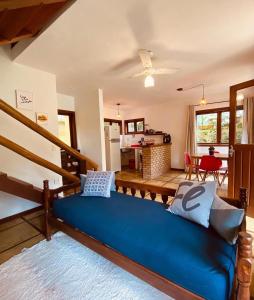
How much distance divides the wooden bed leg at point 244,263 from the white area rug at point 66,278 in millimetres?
744

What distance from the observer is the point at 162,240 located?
4.28ft

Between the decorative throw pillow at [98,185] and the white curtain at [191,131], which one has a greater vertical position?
the white curtain at [191,131]

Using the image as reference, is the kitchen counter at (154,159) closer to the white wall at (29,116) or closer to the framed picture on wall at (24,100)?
the white wall at (29,116)

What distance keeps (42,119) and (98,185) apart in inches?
67.5

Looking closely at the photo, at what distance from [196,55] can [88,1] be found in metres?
1.76

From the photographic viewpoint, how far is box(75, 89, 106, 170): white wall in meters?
4.23

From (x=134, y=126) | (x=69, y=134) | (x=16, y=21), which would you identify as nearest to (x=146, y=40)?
(x=16, y=21)

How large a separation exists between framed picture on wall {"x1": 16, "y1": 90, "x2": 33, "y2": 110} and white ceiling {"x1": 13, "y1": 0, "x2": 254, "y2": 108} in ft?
1.52

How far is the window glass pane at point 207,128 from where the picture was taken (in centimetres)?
552

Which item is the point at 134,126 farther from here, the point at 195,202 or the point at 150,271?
the point at 150,271

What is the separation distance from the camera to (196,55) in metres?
2.65

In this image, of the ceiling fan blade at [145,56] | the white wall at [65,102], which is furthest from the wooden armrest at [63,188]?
the white wall at [65,102]

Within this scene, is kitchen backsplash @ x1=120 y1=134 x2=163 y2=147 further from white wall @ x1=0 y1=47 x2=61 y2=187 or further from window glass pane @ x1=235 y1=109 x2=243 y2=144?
white wall @ x1=0 y1=47 x2=61 y2=187

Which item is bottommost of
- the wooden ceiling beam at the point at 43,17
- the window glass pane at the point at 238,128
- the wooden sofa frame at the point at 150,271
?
the wooden sofa frame at the point at 150,271
